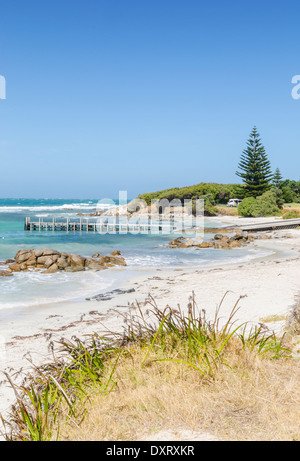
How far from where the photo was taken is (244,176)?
63.8 m

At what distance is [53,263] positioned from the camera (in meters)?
18.6

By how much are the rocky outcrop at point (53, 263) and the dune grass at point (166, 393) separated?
46.7 ft

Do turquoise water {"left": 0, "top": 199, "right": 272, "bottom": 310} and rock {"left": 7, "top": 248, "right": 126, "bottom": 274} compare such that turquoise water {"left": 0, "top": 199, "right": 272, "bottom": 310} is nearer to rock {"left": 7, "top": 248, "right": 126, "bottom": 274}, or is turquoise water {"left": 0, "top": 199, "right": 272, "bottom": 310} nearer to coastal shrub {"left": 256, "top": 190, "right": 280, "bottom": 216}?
rock {"left": 7, "top": 248, "right": 126, "bottom": 274}

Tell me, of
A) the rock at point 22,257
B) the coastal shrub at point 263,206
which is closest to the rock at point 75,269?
the rock at point 22,257

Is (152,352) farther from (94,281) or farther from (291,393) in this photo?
(94,281)

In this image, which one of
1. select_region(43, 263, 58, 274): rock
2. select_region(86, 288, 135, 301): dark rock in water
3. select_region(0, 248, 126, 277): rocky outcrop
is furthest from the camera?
select_region(0, 248, 126, 277): rocky outcrop

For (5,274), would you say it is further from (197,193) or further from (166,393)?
(197,193)

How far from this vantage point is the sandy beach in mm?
6719

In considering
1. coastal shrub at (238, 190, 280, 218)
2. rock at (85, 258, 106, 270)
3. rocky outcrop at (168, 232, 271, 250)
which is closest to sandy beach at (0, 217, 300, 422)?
rock at (85, 258, 106, 270)

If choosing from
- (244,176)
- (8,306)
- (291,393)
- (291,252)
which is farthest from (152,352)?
(244,176)

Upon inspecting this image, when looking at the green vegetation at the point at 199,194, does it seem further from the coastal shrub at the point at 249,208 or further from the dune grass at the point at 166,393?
the dune grass at the point at 166,393

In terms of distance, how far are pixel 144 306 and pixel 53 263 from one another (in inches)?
386

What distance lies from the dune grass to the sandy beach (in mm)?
514
